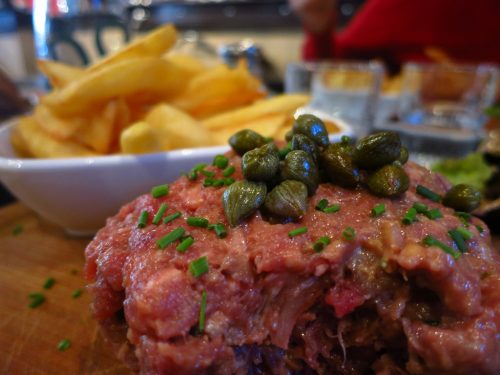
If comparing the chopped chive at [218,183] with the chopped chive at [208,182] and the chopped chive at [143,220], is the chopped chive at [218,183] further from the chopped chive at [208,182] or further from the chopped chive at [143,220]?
the chopped chive at [143,220]

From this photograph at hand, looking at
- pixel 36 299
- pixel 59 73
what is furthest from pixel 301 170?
pixel 59 73

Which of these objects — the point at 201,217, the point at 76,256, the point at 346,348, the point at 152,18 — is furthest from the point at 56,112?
the point at 152,18

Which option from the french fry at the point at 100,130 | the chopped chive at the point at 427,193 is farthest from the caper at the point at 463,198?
the french fry at the point at 100,130

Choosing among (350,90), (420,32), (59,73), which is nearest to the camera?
(59,73)

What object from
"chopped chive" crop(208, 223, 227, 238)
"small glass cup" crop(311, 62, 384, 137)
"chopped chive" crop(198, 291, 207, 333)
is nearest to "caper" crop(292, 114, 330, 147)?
"chopped chive" crop(208, 223, 227, 238)

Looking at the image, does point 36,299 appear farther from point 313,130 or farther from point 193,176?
point 313,130

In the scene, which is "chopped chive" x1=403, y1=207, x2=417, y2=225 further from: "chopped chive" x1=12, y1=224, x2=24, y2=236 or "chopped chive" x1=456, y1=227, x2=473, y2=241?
"chopped chive" x1=12, y1=224, x2=24, y2=236

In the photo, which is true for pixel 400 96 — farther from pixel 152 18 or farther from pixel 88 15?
pixel 152 18
